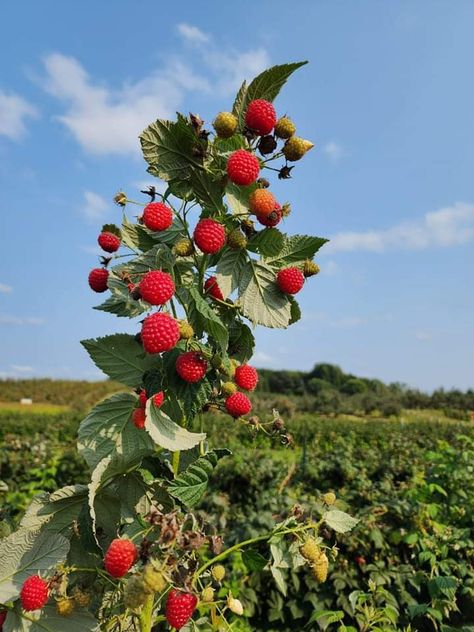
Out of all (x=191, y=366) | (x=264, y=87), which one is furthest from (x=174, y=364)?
(x=264, y=87)

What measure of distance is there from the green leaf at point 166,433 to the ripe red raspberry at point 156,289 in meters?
0.24

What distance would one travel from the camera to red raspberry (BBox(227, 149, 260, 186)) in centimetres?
124

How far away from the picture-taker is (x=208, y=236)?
1.28m

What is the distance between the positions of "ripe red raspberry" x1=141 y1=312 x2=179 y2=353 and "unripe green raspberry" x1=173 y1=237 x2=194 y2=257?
228 mm

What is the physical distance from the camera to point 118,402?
141 centimetres

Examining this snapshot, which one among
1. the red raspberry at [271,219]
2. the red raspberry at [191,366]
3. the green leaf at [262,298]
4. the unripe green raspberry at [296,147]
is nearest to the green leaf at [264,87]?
the unripe green raspberry at [296,147]

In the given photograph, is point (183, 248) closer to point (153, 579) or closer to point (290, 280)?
point (290, 280)

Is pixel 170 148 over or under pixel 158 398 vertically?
over

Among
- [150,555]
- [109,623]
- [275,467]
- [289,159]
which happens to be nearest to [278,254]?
[289,159]

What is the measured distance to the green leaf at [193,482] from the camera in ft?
4.21

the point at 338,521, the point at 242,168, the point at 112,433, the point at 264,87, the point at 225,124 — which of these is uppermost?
the point at 264,87

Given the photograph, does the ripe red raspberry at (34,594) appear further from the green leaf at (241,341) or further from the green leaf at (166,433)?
the green leaf at (241,341)

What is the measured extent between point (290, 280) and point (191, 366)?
363 mm

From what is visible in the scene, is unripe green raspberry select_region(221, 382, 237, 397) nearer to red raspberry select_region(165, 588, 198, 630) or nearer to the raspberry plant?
the raspberry plant
